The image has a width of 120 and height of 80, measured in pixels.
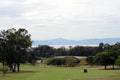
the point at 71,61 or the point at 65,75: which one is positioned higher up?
the point at 71,61

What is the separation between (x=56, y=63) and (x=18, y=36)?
4394 cm

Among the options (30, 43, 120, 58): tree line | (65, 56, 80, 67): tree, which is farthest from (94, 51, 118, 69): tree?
(30, 43, 120, 58): tree line

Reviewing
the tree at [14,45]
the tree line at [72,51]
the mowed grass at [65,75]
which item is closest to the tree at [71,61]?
the tree line at [72,51]

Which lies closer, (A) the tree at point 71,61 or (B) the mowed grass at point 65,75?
(B) the mowed grass at point 65,75

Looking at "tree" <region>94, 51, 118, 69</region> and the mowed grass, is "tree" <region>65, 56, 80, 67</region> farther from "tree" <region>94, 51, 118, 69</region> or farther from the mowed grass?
the mowed grass

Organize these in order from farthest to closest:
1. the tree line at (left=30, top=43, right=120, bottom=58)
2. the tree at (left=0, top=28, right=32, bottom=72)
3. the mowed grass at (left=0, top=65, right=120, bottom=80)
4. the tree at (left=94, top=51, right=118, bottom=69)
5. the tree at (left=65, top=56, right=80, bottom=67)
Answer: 1. the tree line at (left=30, top=43, right=120, bottom=58)
2. the tree at (left=65, top=56, right=80, bottom=67)
3. the tree at (left=94, top=51, right=118, bottom=69)
4. the tree at (left=0, top=28, right=32, bottom=72)
5. the mowed grass at (left=0, top=65, right=120, bottom=80)

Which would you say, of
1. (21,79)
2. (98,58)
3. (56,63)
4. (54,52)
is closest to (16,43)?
(98,58)

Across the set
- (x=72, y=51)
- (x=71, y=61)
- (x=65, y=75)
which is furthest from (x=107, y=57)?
(x=72, y=51)

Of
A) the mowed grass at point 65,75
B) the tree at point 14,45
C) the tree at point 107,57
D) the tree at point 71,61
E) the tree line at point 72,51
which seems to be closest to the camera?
the mowed grass at point 65,75

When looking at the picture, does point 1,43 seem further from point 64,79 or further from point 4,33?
point 64,79

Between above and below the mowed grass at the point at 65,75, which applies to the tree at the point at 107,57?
above

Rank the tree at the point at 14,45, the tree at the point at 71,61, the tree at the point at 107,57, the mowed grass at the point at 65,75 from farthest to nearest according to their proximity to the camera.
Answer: the tree at the point at 71,61
the tree at the point at 107,57
the tree at the point at 14,45
the mowed grass at the point at 65,75

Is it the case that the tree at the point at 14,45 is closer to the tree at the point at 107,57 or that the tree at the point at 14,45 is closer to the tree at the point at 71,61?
the tree at the point at 107,57

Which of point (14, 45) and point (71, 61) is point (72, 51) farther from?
point (14, 45)
